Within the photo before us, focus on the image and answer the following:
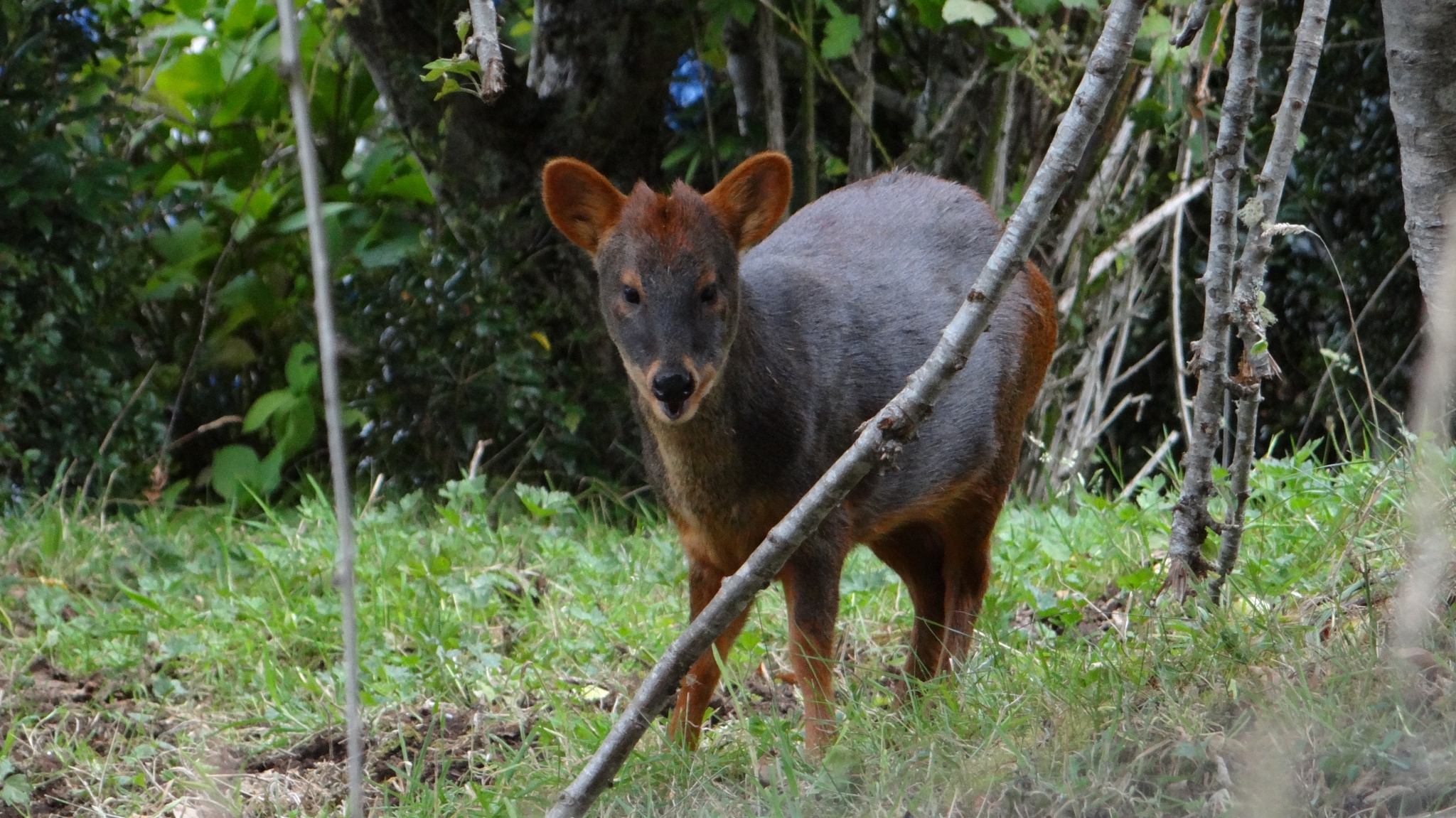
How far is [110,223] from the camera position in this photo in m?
6.75

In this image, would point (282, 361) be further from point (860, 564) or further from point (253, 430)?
point (860, 564)

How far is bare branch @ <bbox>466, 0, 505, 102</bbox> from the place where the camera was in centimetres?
255

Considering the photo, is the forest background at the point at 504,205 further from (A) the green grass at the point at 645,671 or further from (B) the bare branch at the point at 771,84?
(A) the green grass at the point at 645,671

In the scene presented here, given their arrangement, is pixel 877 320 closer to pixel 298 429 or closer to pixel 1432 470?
pixel 1432 470

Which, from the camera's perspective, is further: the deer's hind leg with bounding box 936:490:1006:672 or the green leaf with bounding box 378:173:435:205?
the green leaf with bounding box 378:173:435:205

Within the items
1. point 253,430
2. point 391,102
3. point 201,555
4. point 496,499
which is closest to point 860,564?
point 496,499

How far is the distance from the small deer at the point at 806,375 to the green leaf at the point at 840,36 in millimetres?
1056

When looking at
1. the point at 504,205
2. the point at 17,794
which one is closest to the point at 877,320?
the point at 17,794

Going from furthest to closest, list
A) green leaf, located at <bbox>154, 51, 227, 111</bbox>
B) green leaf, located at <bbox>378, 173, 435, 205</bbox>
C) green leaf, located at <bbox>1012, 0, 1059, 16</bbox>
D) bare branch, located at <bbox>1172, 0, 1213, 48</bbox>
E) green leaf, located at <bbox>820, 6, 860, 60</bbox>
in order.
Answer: green leaf, located at <bbox>154, 51, 227, 111</bbox> → green leaf, located at <bbox>378, 173, 435, 205</bbox> → green leaf, located at <bbox>820, 6, 860, 60</bbox> → green leaf, located at <bbox>1012, 0, 1059, 16</bbox> → bare branch, located at <bbox>1172, 0, 1213, 48</bbox>

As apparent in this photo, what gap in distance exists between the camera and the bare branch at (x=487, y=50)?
255 centimetres

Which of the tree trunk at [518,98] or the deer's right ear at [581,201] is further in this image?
the tree trunk at [518,98]

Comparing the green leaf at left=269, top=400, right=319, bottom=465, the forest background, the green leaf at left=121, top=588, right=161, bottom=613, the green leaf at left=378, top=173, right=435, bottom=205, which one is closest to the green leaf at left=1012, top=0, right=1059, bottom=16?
the forest background

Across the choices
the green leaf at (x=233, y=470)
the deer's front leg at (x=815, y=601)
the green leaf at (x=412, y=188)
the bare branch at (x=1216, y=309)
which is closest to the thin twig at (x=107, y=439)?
the green leaf at (x=233, y=470)

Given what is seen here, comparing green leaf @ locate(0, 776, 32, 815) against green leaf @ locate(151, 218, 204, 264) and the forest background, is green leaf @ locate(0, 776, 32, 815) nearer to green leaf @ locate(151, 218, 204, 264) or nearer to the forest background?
the forest background
